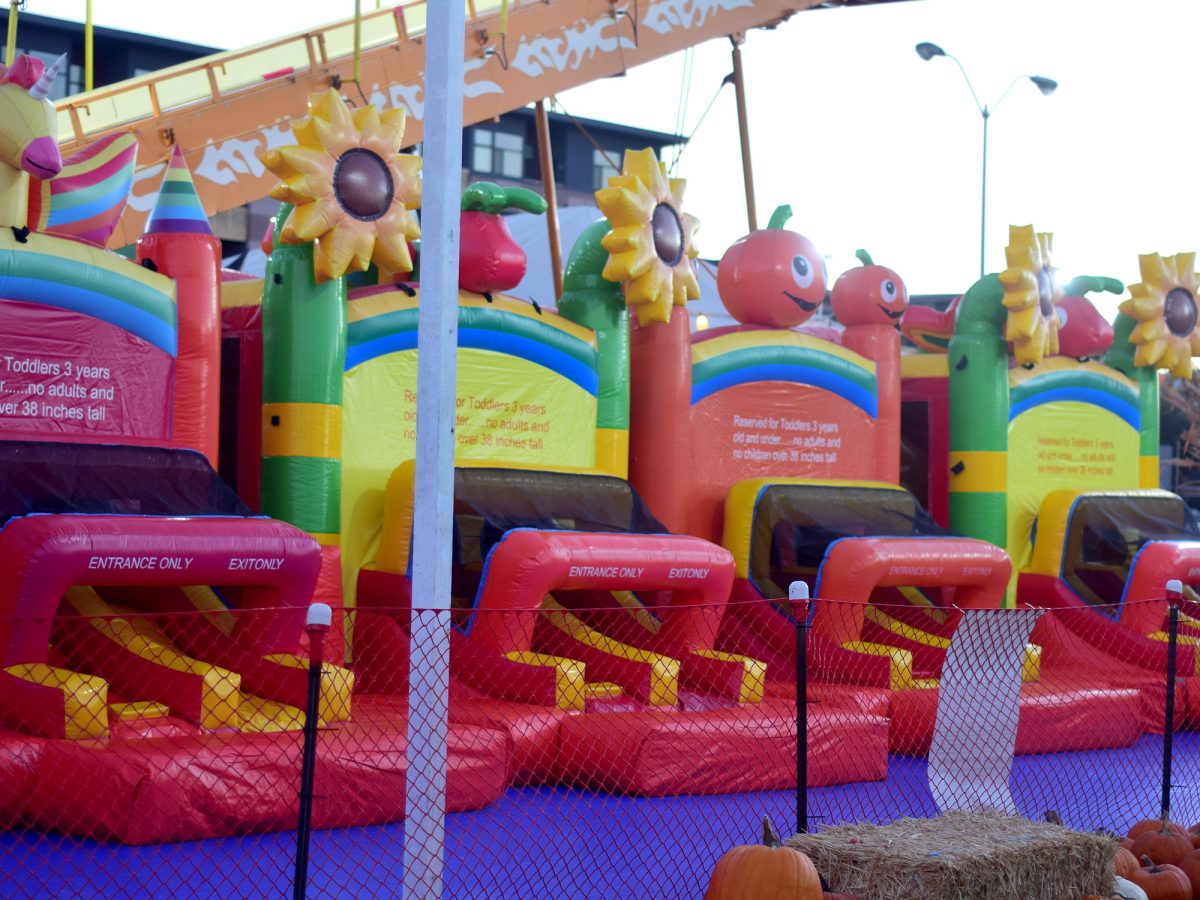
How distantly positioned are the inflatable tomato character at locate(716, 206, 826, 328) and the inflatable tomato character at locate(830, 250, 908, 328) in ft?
2.05

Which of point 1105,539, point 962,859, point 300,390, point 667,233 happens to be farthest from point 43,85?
point 1105,539

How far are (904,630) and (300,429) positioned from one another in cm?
400

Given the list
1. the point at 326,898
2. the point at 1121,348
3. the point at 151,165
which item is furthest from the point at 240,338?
the point at 1121,348

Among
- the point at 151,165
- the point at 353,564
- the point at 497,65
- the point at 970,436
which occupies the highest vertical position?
the point at 497,65

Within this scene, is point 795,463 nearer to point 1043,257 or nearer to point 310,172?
point 1043,257

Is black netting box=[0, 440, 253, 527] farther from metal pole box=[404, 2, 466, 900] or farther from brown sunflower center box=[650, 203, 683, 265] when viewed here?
brown sunflower center box=[650, 203, 683, 265]

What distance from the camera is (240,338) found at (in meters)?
8.20

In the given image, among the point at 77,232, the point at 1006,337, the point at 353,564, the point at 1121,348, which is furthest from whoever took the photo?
the point at 1121,348

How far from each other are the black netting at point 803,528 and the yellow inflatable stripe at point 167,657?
364 centimetres

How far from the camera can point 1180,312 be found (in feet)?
40.7

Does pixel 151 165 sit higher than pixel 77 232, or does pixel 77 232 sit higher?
pixel 151 165

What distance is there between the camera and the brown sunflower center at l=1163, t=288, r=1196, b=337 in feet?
40.5

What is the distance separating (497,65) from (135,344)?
16.3 feet

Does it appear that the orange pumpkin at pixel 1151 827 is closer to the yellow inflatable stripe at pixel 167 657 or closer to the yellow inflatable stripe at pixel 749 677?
the yellow inflatable stripe at pixel 749 677
